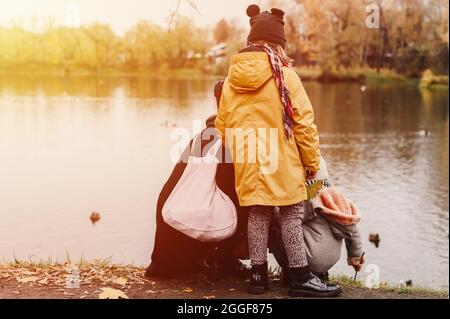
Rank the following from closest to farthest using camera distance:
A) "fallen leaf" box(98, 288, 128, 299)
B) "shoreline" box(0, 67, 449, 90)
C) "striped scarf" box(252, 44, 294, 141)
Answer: "striped scarf" box(252, 44, 294, 141) < "fallen leaf" box(98, 288, 128, 299) < "shoreline" box(0, 67, 449, 90)

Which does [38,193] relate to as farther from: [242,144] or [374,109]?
[374,109]

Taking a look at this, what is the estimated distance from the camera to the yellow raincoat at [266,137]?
453 centimetres

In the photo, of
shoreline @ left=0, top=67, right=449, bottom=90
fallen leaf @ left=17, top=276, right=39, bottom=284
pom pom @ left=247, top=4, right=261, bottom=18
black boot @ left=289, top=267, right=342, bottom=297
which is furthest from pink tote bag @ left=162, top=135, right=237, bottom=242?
shoreline @ left=0, top=67, right=449, bottom=90

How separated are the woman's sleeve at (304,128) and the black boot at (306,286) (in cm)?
77

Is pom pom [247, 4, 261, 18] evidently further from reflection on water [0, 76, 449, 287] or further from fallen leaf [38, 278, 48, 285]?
reflection on water [0, 76, 449, 287]

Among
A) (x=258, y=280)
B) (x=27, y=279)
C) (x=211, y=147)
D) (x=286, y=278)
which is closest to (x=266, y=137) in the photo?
(x=211, y=147)

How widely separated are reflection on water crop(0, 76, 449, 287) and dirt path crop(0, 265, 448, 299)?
5.12 m

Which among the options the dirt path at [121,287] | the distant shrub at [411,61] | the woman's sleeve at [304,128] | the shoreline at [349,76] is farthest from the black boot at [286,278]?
the distant shrub at [411,61]

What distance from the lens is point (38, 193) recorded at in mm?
26359

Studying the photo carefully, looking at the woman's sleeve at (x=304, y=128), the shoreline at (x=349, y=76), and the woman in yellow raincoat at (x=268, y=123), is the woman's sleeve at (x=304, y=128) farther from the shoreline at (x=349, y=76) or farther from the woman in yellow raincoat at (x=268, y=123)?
the shoreline at (x=349, y=76)

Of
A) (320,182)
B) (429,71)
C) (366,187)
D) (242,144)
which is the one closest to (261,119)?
(242,144)

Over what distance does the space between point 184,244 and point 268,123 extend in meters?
1.09

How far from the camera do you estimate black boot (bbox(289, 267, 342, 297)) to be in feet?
15.7

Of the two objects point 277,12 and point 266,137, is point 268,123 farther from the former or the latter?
point 277,12
